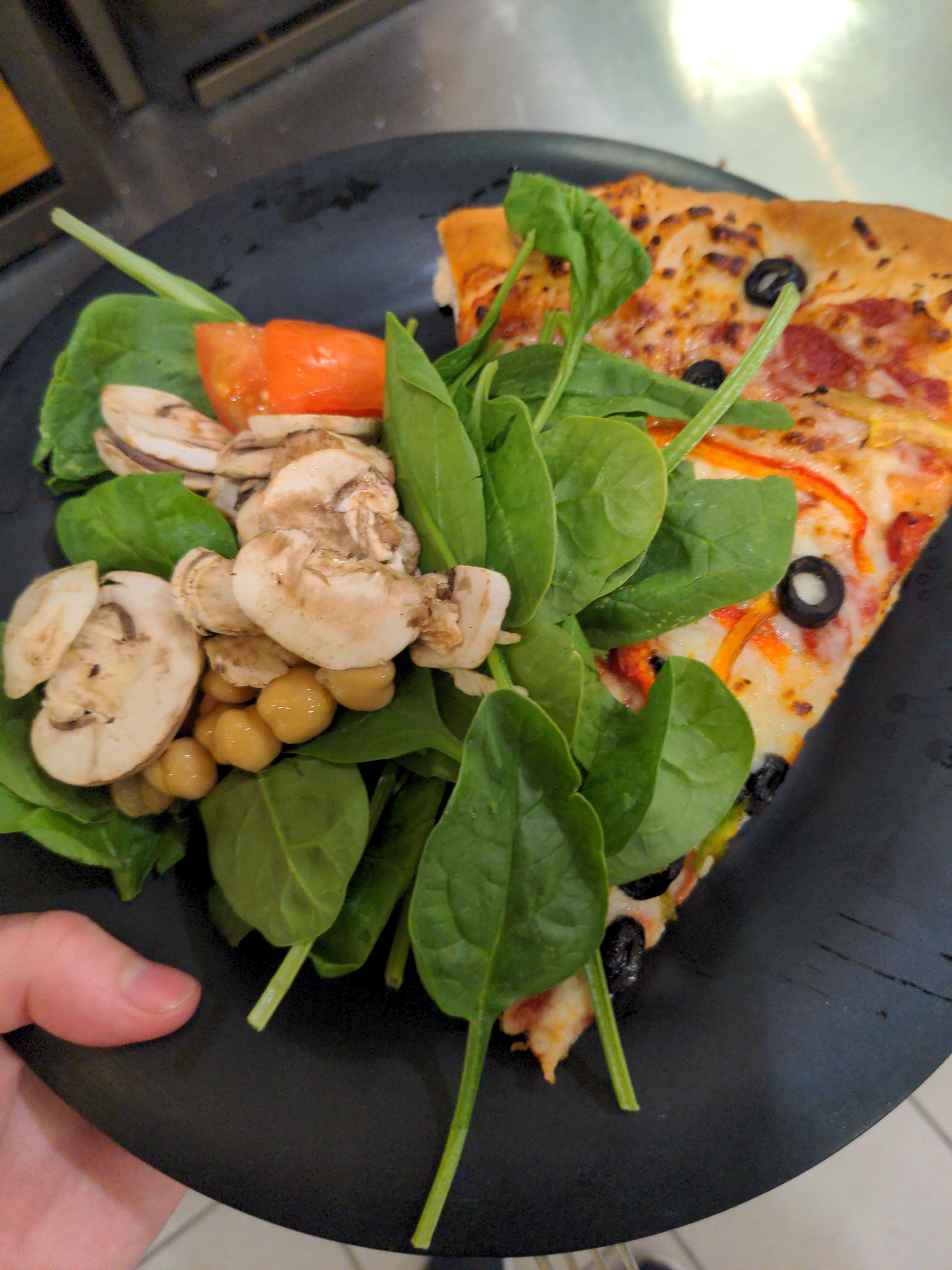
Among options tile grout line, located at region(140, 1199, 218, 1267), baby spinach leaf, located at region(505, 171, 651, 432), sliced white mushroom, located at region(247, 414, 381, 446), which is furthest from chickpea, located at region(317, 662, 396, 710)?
tile grout line, located at region(140, 1199, 218, 1267)

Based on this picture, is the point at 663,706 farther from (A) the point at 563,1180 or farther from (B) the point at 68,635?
(B) the point at 68,635

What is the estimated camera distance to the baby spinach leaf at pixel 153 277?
1291 millimetres

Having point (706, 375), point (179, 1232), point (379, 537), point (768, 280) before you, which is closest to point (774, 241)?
point (768, 280)

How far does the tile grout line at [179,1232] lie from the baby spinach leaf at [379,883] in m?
0.77

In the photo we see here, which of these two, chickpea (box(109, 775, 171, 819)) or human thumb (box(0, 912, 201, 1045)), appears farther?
chickpea (box(109, 775, 171, 819))

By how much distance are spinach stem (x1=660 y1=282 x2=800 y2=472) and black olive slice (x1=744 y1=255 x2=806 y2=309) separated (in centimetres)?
13

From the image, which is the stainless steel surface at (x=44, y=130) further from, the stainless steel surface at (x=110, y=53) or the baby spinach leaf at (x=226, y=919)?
the baby spinach leaf at (x=226, y=919)

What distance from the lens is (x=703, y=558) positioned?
1.02 meters

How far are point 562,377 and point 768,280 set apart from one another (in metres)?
0.47

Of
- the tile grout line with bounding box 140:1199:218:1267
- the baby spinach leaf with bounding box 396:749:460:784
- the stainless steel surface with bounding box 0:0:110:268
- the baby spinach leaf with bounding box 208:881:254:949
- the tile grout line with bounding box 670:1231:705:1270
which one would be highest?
the stainless steel surface with bounding box 0:0:110:268

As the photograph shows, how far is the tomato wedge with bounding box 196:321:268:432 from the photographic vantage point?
1290 millimetres

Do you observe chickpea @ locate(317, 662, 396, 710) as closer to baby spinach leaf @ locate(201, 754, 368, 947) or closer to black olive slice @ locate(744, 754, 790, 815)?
baby spinach leaf @ locate(201, 754, 368, 947)

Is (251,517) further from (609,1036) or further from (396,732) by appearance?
(609,1036)

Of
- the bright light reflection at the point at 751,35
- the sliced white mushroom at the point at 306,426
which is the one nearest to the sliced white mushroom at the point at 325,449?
the sliced white mushroom at the point at 306,426
